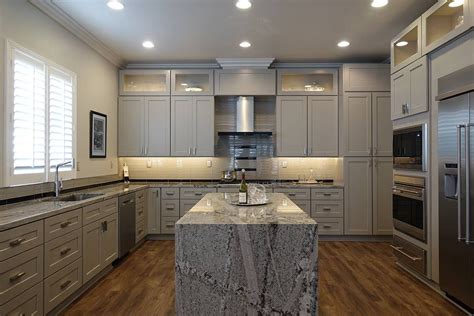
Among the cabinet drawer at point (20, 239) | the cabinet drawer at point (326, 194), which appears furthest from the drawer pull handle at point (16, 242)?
the cabinet drawer at point (326, 194)

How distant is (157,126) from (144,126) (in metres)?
0.22

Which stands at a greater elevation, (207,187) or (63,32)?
(63,32)

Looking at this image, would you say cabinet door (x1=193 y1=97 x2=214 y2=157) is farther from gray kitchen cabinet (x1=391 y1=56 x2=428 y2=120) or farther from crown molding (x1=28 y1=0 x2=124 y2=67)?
gray kitchen cabinet (x1=391 y1=56 x2=428 y2=120)

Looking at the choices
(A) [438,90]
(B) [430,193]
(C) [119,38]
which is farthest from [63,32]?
(B) [430,193]

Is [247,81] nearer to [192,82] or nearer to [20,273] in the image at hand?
[192,82]

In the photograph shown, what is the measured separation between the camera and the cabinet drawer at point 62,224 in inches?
97.6

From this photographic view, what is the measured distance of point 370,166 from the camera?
16.5 ft

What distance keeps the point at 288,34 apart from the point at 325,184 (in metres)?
2.51

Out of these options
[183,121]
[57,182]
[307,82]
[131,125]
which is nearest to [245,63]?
[307,82]

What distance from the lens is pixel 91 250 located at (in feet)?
10.6

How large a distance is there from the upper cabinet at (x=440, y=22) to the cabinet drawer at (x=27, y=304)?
3.96 metres

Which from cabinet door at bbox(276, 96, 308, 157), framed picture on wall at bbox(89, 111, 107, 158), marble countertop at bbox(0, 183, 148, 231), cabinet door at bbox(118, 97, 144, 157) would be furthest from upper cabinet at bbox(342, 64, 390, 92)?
marble countertop at bbox(0, 183, 148, 231)

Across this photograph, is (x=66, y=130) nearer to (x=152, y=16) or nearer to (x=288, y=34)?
(x=152, y=16)

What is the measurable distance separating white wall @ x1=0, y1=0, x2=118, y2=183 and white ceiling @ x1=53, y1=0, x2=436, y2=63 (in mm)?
277
